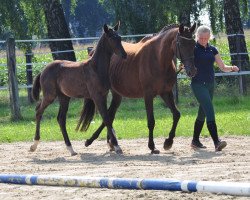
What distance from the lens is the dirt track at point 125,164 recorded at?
8891 mm

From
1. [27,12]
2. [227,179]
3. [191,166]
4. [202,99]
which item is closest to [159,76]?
[202,99]

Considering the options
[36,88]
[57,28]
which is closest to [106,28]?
[36,88]

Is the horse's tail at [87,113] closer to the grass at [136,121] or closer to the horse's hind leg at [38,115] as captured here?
the horse's hind leg at [38,115]

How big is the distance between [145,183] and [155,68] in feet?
19.7

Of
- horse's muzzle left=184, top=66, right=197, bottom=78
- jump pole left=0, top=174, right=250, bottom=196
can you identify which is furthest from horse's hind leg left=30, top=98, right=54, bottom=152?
jump pole left=0, top=174, right=250, bottom=196

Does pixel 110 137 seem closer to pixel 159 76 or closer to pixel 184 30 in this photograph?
pixel 159 76

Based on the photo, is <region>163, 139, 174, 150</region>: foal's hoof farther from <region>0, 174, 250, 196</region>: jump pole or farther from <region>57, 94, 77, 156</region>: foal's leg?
<region>0, 174, 250, 196</region>: jump pole

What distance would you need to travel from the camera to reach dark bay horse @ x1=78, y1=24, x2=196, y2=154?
41.2 ft

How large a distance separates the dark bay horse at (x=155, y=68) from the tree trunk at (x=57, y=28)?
11946 millimetres

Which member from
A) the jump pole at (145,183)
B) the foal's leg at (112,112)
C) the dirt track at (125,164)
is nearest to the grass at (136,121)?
the dirt track at (125,164)

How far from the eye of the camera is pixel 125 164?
1134 cm

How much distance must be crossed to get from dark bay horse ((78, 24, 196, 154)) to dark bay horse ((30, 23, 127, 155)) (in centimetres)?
44

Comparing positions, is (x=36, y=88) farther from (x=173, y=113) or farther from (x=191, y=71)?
(x=191, y=71)

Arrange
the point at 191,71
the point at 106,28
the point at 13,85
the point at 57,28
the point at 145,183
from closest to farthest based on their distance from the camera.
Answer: the point at 145,183 < the point at 191,71 < the point at 106,28 < the point at 13,85 < the point at 57,28
